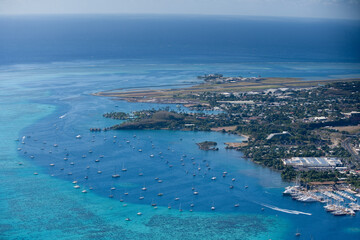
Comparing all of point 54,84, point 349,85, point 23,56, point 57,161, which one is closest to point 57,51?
point 23,56

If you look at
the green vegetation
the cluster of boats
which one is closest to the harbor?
the cluster of boats

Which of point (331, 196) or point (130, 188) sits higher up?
point (331, 196)

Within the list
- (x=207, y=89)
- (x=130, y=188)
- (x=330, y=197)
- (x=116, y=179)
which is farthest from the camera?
(x=207, y=89)

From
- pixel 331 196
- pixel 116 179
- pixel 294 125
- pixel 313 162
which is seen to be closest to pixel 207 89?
pixel 294 125

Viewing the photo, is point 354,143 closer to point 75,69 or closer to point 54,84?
point 54,84

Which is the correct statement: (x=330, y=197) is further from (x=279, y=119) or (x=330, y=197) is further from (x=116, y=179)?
(x=279, y=119)

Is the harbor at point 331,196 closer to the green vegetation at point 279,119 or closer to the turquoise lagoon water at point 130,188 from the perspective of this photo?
the turquoise lagoon water at point 130,188

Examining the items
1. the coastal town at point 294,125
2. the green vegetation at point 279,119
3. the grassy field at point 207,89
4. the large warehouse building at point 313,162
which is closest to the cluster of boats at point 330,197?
the coastal town at point 294,125
